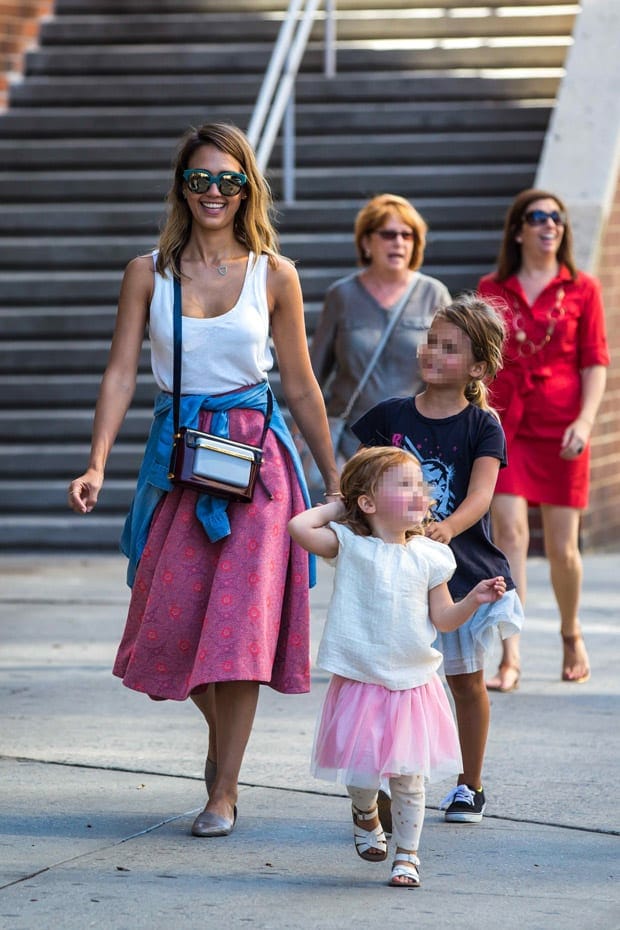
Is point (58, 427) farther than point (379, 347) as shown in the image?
Yes

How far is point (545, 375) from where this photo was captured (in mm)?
6797

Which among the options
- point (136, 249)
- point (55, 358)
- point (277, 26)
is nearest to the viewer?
point (55, 358)

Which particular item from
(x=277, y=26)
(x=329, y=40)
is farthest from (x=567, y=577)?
(x=277, y=26)

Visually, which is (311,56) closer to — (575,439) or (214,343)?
(575,439)

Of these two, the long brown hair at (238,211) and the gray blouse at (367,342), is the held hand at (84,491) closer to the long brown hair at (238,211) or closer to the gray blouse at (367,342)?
the long brown hair at (238,211)

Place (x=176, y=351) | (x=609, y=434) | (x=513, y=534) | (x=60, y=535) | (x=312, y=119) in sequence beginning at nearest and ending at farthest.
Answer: (x=176, y=351) → (x=513, y=534) → (x=60, y=535) → (x=609, y=434) → (x=312, y=119)

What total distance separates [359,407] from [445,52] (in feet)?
20.8

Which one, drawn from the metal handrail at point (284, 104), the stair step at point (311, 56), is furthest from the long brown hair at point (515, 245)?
the stair step at point (311, 56)

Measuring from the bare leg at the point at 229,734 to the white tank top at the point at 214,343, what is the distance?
31.8 inches

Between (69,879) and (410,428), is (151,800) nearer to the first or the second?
(69,879)

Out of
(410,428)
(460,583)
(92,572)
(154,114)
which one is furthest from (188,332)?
(154,114)

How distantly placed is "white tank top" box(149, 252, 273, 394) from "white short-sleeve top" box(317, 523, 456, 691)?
715mm

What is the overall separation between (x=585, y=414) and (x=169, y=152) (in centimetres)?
602

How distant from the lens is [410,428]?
4.79m
